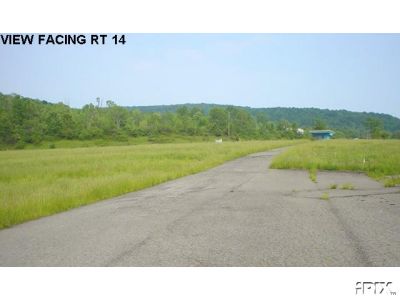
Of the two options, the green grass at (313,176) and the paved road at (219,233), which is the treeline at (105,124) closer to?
the green grass at (313,176)

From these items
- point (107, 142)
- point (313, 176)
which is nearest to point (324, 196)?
point (313, 176)

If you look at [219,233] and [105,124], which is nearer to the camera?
[219,233]

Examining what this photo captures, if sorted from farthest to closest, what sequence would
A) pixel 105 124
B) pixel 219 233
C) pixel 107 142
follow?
pixel 105 124
pixel 107 142
pixel 219 233

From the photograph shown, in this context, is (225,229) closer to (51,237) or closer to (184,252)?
(184,252)

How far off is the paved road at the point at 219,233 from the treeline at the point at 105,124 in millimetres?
59808

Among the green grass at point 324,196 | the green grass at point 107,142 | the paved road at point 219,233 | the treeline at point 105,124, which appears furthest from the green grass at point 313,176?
the green grass at point 107,142

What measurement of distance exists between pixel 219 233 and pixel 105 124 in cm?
9244

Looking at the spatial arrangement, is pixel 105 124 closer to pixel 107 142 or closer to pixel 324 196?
pixel 107 142

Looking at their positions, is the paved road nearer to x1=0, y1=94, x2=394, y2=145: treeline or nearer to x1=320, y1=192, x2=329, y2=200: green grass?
x1=320, y1=192, x2=329, y2=200: green grass

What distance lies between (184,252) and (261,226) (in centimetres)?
230

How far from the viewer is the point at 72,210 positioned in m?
10.0

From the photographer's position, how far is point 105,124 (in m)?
94.3

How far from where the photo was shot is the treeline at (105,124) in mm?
64438

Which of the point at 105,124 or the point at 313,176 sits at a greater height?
the point at 105,124
